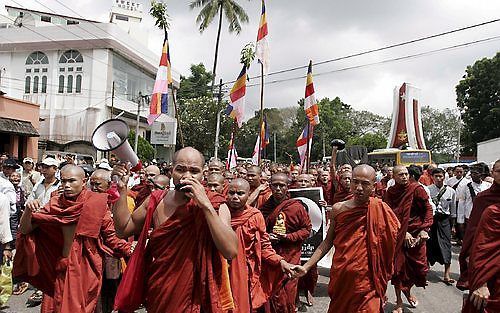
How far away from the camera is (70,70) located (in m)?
34.8

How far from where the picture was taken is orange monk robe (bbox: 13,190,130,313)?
14.2 ft

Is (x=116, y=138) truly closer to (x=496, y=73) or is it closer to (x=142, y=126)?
(x=142, y=126)

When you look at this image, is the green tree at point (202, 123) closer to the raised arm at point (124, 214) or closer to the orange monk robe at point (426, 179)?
the orange monk robe at point (426, 179)

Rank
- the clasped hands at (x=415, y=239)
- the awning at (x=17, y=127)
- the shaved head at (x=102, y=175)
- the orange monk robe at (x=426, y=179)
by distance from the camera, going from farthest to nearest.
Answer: the awning at (x=17, y=127)
the orange monk robe at (x=426, y=179)
the clasped hands at (x=415, y=239)
the shaved head at (x=102, y=175)

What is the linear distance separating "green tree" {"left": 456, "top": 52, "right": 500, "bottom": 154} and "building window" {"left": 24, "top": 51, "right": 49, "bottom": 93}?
3295 cm

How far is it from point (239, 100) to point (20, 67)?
27.4 metres

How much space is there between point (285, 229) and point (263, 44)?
974cm

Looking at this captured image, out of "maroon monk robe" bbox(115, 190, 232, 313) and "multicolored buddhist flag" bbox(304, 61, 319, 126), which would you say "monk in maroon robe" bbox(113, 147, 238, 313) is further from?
"multicolored buddhist flag" bbox(304, 61, 319, 126)

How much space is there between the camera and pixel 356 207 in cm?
427

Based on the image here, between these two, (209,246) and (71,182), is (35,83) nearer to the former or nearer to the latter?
(71,182)

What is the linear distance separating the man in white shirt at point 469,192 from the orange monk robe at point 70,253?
22.4 ft

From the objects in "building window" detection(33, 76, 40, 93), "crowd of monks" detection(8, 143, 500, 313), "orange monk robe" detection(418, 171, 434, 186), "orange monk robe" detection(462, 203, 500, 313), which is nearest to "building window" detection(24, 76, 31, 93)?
"building window" detection(33, 76, 40, 93)

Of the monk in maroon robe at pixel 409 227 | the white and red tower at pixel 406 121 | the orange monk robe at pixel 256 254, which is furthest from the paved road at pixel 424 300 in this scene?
the white and red tower at pixel 406 121

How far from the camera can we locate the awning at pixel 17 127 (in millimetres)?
21181
